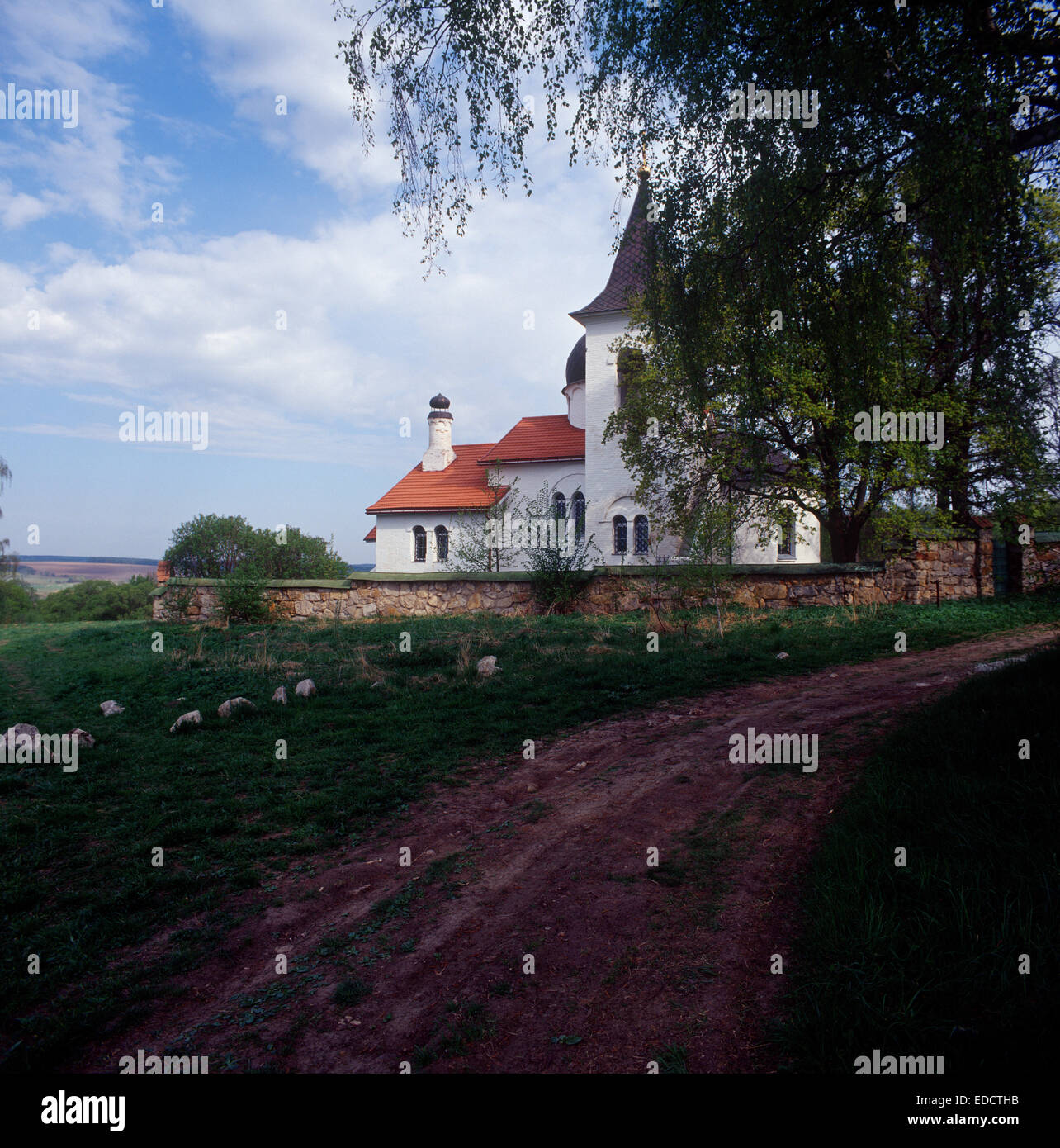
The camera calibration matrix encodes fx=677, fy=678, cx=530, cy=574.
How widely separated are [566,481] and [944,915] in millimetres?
29749

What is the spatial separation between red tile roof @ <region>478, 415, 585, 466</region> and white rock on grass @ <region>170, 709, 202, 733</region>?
25.1 m

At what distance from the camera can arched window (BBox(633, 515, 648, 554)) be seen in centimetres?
2874

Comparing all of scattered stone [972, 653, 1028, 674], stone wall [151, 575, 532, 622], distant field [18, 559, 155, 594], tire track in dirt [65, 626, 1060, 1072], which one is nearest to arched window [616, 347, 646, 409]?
stone wall [151, 575, 532, 622]

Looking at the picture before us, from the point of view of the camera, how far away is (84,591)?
2441 inches

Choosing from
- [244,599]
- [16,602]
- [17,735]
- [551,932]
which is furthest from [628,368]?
[16,602]

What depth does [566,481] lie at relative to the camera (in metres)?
32.2

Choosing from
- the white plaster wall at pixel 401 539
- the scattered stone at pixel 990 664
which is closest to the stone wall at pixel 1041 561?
the scattered stone at pixel 990 664

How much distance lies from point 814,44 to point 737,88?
2.36ft

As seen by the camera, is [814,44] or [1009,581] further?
[1009,581]

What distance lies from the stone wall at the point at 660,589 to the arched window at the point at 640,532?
13272mm
